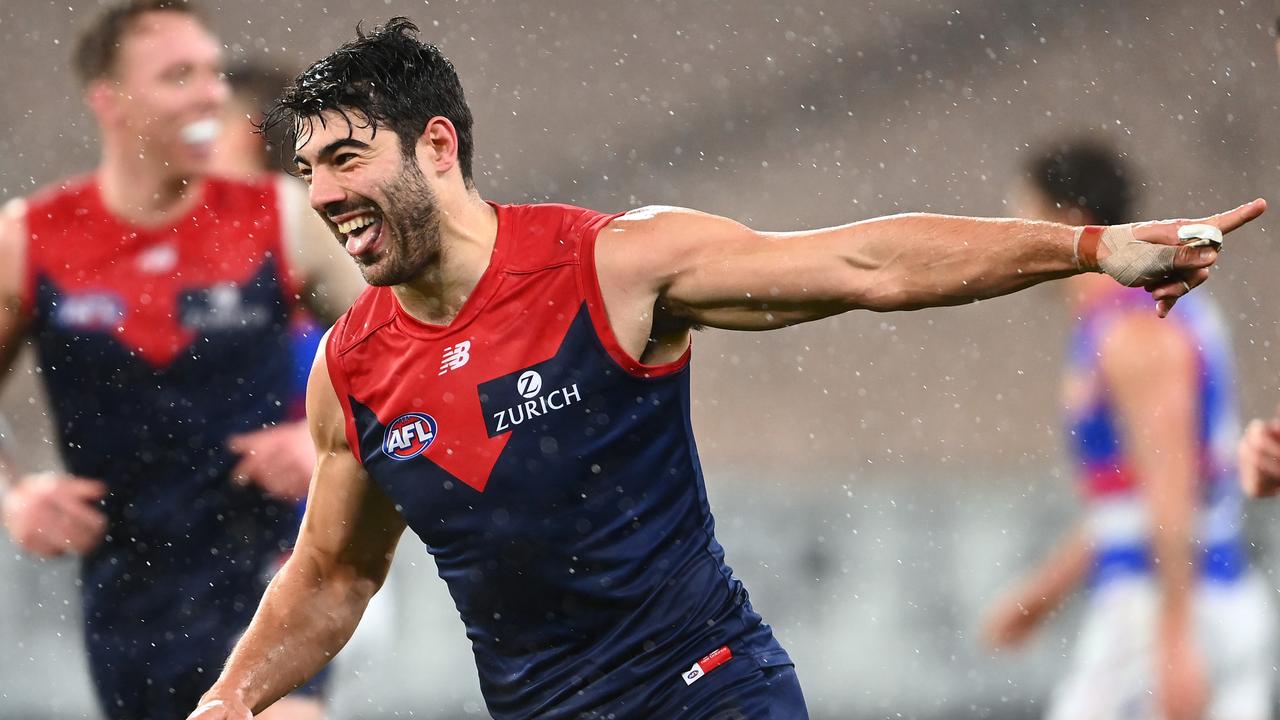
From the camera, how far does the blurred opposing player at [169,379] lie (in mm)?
5082

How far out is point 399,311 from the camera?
3562 mm

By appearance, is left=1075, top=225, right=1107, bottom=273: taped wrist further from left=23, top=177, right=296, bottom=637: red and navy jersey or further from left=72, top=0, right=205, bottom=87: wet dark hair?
left=72, top=0, right=205, bottom=87: wet dark hair

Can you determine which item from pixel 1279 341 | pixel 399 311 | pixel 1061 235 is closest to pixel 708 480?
pixel 1279 341

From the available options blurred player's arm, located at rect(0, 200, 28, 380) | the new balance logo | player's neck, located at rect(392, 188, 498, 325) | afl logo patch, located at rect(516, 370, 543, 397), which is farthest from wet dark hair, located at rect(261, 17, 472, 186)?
blurred player's arm, located at rect(0, 200, 28, 380)

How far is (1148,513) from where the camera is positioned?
5594 mm

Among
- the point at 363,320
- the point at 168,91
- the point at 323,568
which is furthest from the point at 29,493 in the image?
the point at 363,320

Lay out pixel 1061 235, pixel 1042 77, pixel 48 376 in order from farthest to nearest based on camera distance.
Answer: pixel 1042 77
pixel 48 376
pixel 1061 235

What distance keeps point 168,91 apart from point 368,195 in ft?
7.20

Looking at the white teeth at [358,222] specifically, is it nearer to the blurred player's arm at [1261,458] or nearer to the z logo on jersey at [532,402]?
the z logo on jersey at [532,402]

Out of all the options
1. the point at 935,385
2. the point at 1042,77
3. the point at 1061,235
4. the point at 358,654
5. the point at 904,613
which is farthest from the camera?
the point at 1042,77

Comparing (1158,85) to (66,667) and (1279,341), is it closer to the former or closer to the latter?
(1279,341)

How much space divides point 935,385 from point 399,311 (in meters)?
8.34

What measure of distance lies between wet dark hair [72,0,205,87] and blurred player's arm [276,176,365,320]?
2.64ft

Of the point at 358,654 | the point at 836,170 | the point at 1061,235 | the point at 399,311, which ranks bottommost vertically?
the point at 358,654
